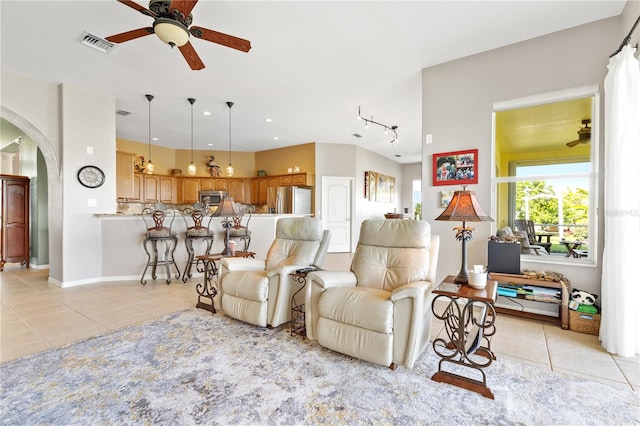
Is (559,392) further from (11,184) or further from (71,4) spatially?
(11,184)

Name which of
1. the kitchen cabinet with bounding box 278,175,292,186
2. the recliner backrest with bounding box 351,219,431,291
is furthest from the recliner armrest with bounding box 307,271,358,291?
the kitchen cabinet with bounding box 278,175,292,186

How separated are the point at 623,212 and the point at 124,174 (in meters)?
7.98

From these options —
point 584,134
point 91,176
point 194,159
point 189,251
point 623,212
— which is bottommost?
point 189,251

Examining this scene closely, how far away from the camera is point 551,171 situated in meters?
3.19

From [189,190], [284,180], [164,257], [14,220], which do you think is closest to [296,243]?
[164,257]

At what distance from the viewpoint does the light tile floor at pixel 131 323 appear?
2.17 metres

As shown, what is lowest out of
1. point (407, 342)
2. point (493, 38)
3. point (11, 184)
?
point (407, 342)

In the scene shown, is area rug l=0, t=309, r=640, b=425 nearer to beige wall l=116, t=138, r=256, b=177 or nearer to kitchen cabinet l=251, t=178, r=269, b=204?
kitchen cabinet l=251, t=178, r=269, b=204

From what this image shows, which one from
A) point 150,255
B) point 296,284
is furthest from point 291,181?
point 296,284

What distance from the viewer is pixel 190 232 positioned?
4.69m

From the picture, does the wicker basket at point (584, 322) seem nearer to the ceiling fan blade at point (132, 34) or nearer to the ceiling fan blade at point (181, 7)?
the ceiling fan blade at point (181, 7)

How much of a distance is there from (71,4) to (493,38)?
4.17 m

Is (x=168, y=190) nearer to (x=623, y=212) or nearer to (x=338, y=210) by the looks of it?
(x=338, y=210)

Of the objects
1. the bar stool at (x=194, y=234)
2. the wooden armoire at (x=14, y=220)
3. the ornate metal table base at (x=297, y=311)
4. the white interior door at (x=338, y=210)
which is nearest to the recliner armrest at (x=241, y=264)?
the ornate metal table base at (x=297, y=311)
